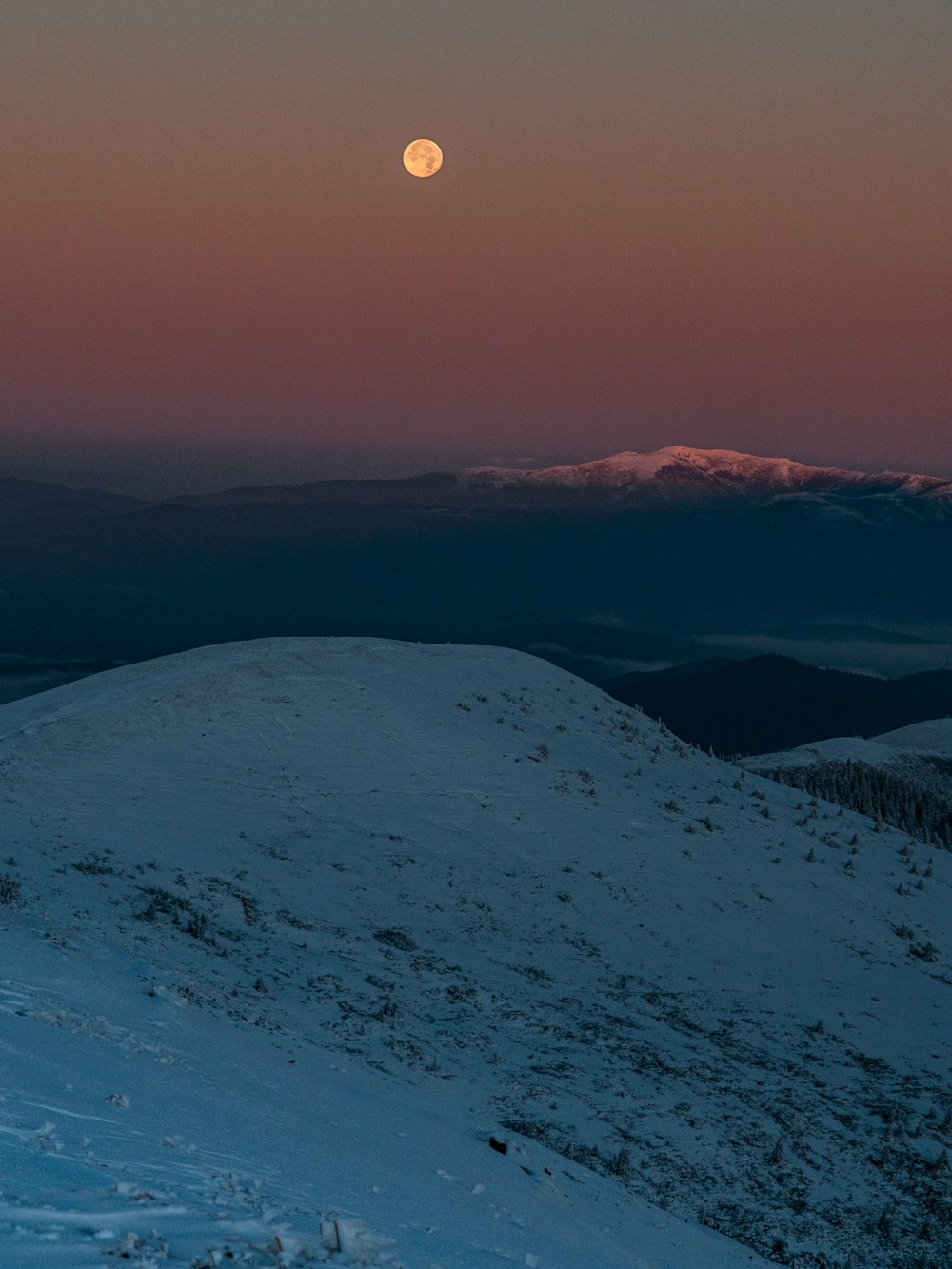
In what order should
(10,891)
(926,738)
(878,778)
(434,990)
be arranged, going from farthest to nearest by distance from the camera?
(926,738), (878,778), (434,990), (10,891)

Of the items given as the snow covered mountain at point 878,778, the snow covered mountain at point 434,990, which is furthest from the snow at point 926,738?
the snow covered mountain at point 434,990

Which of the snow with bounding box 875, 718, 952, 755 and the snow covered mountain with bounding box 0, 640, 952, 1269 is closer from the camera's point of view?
the snow covered mountain with bounding box 0, 640, 952, 1269

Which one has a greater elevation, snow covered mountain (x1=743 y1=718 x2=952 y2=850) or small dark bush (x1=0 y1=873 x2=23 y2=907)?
small dark bush (x1=0 y1=873 x2=23 y2=907)

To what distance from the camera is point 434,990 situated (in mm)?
17531

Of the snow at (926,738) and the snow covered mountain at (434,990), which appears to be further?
the snow at (926,738)

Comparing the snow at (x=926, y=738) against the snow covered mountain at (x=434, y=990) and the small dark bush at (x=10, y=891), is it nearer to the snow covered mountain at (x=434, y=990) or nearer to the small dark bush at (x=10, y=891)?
the snow covered mountain at (x=434, y=990)

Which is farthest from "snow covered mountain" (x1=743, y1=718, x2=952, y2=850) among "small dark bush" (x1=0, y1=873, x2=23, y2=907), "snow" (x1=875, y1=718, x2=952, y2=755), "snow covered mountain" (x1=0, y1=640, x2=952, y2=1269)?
"small dark bush" (x1=0, y1=873, x2=23, y2=907)

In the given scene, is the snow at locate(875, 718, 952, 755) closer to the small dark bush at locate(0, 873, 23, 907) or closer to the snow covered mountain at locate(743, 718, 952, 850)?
the snow covered mountain at locate(743, 718, 952, 850)

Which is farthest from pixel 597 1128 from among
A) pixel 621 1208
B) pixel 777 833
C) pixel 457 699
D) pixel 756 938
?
pixel 457 699

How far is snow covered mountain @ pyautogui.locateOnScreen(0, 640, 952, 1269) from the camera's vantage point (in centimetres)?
868

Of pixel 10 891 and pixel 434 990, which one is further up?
pixel 10 891

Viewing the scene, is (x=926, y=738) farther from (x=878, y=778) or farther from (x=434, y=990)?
(x=434, y=990)

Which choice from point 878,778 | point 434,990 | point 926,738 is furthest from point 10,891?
point 926,738

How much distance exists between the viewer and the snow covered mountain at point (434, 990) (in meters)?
8.68
